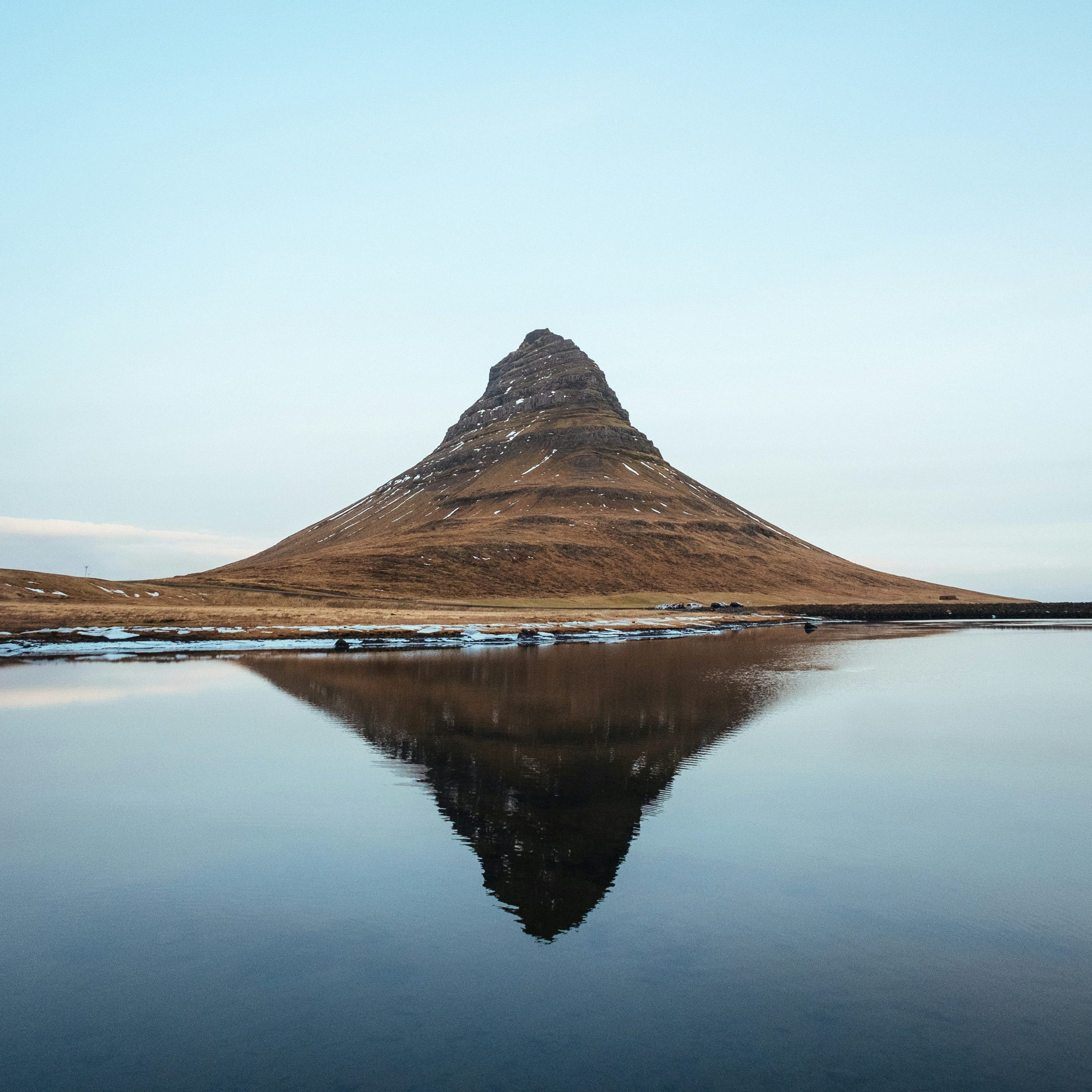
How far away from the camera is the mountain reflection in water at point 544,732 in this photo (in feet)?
53.3

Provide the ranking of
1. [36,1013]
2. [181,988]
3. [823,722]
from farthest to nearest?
[823,722] < [181,988] < [36,1013]

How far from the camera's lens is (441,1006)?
10500 mm

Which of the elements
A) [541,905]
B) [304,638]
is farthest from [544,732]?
[304,638]

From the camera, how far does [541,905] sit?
14.0m

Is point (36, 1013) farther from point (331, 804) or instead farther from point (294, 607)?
point (294, 607)

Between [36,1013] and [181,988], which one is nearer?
[36,1013]

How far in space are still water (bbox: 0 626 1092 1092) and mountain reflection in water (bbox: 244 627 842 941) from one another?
0.59 feet

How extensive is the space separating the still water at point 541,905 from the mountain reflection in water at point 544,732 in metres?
0.18

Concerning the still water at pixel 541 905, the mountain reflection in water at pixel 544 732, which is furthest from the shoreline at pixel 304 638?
the still water at pixel 541 905

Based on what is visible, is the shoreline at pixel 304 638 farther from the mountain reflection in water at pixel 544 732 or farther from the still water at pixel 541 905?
the still water at pixel 541 905

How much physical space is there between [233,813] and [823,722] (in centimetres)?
2406

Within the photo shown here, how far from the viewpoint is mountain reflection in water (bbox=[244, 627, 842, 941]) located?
53.3 ft

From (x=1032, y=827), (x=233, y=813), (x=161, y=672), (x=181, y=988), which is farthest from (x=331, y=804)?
(x=161, y=672)

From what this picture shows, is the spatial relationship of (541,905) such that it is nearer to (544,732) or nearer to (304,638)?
(544,732)
